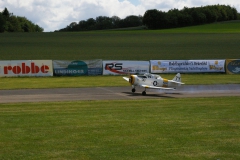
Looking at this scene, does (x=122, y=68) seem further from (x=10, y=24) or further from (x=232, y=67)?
(x=10, y=24)

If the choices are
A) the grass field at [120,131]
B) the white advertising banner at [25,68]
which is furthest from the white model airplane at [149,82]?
the white advertising banner at [25,68]

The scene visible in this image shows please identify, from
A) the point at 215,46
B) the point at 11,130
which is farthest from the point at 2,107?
the point at 215,46

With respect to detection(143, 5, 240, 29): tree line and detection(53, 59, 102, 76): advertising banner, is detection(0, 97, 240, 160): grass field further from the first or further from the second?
detection(143, 5, 240, 29): tree line

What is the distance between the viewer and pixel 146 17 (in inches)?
6230

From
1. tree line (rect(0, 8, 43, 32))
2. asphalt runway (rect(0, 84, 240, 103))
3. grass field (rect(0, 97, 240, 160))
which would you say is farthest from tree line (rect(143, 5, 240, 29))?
grass field (rect(0, 97, 240, 160))

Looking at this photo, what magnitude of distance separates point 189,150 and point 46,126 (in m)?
6.50

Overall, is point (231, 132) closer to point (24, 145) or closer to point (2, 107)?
point (24, 145)

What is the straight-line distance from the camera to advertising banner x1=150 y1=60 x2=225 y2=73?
4469 cm

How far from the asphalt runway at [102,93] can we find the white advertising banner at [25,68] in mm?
8777

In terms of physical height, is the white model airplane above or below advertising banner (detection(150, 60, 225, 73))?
below

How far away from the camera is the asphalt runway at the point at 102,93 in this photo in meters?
29.0

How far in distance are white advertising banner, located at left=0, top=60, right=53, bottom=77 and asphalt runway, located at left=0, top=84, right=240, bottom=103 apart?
8.78m

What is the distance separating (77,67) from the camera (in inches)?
1715

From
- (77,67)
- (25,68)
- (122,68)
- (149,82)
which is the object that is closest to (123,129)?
(149,82)
